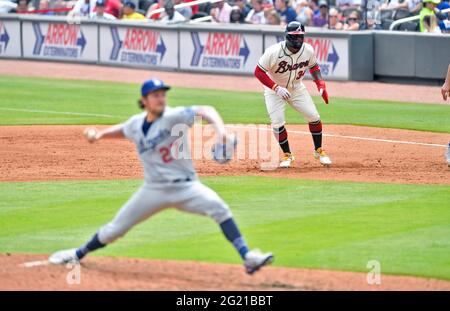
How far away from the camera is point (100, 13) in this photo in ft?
93.7

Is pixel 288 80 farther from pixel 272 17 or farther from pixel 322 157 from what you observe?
pixel 272 17

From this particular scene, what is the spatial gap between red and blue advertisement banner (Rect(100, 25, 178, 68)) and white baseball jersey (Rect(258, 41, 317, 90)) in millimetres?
12422

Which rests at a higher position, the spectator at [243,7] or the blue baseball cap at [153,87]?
the blue baseball cap at [153,87]

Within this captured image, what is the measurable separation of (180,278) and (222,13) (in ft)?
65.4

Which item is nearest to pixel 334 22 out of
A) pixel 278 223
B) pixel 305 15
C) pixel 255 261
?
pixel 305 15

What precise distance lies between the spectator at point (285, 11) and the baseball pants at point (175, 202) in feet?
59.9

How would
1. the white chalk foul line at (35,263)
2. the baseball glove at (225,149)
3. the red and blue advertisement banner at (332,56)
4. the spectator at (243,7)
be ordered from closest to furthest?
1. the baseball glove at (225,149)
2. the white chalk foul line at (35,263)
3. the red and blue advertisement banner at (332,56)
4. the spectator at (243,7)

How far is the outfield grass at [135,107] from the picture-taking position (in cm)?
1947

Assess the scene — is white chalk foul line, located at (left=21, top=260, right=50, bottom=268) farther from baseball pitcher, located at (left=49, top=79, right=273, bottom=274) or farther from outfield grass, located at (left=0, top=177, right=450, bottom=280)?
baseball pitcher, located at (left=49, top=79, right=273, bottom=274)

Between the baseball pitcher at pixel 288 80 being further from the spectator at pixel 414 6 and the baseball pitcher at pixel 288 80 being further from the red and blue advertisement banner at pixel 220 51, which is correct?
the spectator at pixel 414 6

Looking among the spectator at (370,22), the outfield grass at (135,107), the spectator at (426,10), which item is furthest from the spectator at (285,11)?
the spectator at (426,10)

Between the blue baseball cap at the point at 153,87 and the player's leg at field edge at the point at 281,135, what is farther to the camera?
the player's leg at field edge at the point at 281,135
